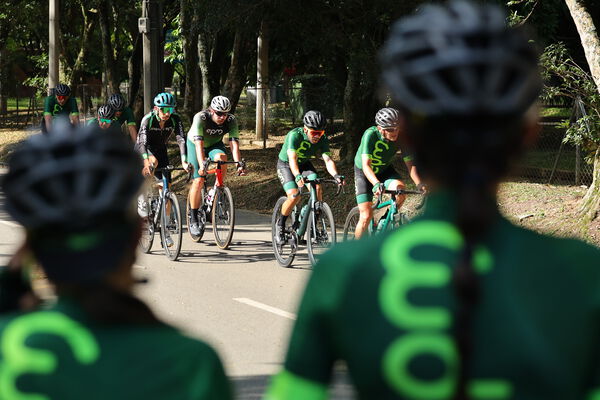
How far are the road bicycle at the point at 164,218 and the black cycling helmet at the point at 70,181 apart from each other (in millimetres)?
9875

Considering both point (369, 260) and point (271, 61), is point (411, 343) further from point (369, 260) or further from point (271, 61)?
point (271, 61)

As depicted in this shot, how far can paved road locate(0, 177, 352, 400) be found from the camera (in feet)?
24.7

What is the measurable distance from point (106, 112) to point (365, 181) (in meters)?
4.91

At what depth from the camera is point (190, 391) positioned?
2.11 m

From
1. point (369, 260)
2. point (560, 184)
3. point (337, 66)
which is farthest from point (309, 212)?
point (337, 66)

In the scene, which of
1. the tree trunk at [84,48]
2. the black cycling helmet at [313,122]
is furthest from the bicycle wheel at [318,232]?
the tree trunk at [84,48]

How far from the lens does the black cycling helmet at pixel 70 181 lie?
2.08 m

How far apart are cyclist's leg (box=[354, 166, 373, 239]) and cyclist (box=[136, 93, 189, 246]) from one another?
2.68 meters

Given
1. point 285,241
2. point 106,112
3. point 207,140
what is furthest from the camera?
point 106,112

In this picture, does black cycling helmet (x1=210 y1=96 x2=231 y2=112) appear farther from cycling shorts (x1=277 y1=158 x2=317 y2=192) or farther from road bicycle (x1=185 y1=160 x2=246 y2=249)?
cycling shorts (x1=277 y1=158 x2=317 y2=192)

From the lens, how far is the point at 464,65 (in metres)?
1.83

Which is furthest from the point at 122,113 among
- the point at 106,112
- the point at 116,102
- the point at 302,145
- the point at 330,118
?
the point at 330,118

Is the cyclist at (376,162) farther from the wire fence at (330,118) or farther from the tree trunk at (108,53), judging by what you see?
the tree trunk at (108,53)

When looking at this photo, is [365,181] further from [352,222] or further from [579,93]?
[579,93]
